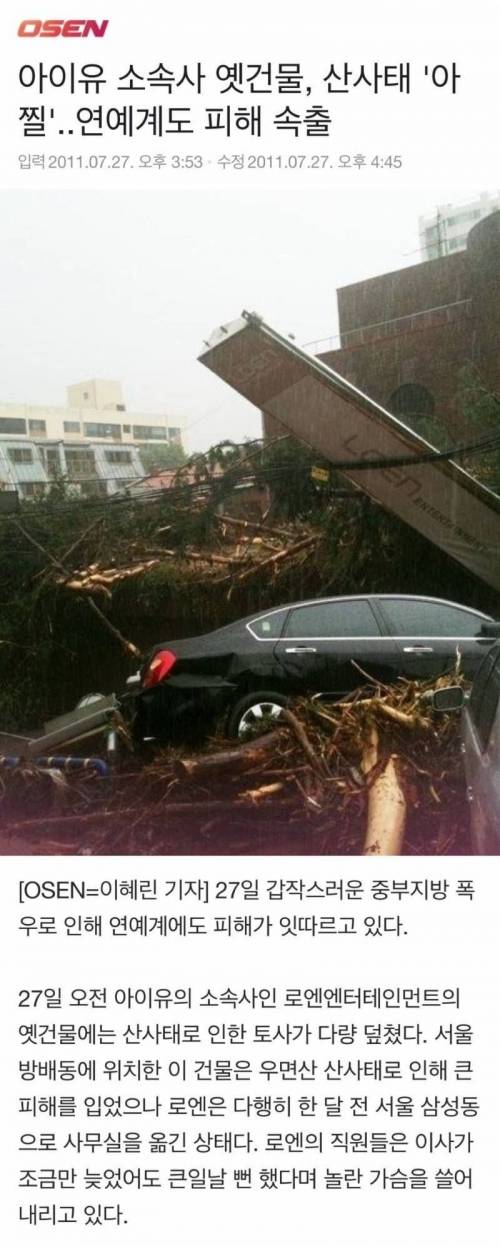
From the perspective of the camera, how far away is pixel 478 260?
282cm

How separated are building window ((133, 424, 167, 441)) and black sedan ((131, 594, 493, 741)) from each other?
611 millimetres

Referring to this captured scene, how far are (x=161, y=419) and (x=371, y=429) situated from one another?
620mm

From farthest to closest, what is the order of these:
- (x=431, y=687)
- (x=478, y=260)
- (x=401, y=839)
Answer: (x=478, y=260) < (x=431, y=687) < (x=401, y=839)

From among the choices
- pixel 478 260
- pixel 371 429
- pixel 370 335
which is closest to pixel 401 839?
pixel 371 429

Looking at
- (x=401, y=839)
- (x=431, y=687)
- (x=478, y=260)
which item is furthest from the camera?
(x=478, y=260)

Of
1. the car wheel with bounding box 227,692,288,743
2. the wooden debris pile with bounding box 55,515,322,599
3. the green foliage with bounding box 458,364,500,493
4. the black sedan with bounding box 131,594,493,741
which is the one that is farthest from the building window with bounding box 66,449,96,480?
the green foliage with bounding box 458,364,500,493

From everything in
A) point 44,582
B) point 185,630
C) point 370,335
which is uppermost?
point 370,335

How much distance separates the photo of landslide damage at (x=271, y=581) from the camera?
99.1 inches

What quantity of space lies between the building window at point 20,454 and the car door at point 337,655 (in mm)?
922

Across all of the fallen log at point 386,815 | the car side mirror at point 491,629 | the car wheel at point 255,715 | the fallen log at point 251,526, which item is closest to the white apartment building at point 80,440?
the fallen log at point 251,526

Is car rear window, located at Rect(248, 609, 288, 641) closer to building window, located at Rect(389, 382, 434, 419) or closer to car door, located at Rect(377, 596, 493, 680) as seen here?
car door, located at Rect(377, 596, 493, 680)

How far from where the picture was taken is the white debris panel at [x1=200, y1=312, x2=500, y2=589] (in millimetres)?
2678

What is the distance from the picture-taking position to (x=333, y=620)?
106 inches
